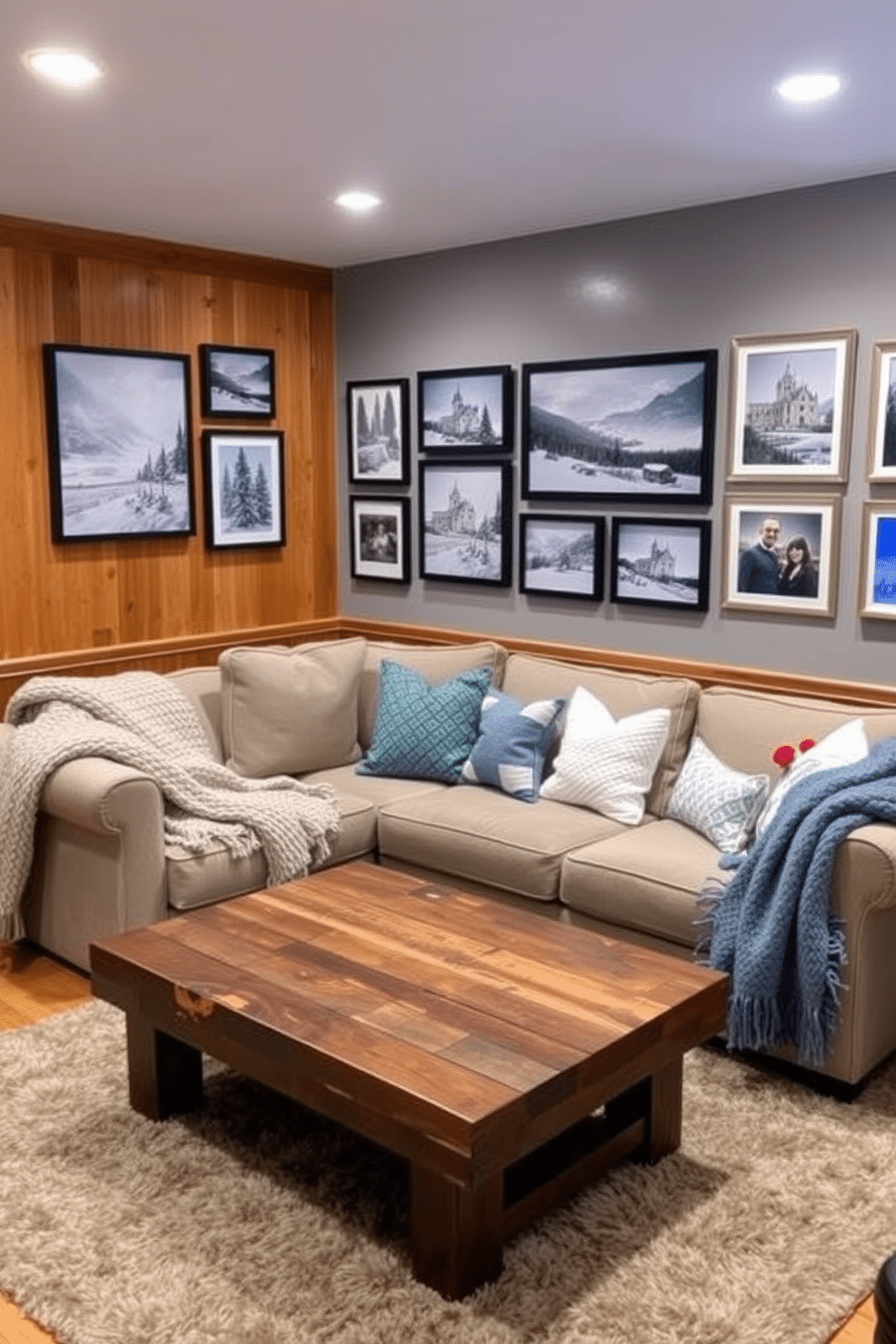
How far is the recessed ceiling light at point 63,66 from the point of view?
8.37ft

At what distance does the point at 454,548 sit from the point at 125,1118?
2.70 m

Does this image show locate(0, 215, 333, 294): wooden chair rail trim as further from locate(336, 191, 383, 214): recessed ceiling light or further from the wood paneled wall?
locate(336, 191, 383, 214): recessed ceiling light

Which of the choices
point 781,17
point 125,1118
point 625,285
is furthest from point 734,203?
point 125,1118

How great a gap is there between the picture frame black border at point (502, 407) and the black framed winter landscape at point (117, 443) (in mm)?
924

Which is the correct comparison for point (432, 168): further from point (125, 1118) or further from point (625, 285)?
point (125, 1118)

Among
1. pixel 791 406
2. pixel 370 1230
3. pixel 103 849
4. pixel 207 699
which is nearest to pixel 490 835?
pixel 103 849

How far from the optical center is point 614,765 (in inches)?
149

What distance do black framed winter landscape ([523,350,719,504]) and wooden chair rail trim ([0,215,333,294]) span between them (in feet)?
3.71

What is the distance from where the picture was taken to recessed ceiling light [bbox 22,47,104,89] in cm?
255

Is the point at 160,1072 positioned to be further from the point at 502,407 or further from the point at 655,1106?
the point at 502,407

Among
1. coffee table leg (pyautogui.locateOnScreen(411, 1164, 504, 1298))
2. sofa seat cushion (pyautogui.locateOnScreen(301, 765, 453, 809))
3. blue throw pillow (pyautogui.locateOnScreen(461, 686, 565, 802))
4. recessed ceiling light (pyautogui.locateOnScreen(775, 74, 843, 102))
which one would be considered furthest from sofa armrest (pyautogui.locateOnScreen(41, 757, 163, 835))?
recessed ceiling light (pyautogui.locateOnScreen(775, 74, 843, 102))

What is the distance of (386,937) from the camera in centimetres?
279

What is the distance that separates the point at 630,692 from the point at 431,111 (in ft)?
6.27

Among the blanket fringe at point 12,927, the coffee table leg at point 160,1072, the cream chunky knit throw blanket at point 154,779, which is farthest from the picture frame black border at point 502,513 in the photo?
the coffee table leg at point 160,1072
